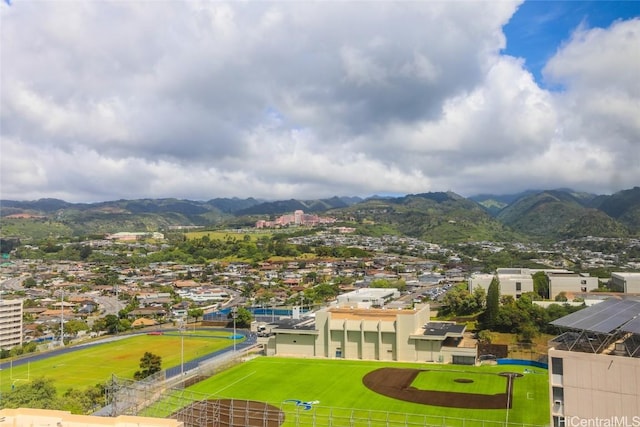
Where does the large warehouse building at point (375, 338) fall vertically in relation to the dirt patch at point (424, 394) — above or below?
above

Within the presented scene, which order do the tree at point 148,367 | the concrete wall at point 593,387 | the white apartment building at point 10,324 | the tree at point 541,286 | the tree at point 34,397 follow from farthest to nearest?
the tree at point 541,286 → the white apartment building at point 10,324 → the tree at point 148,367 → the tree at point 34,397 → the concrete wall at point 593,387

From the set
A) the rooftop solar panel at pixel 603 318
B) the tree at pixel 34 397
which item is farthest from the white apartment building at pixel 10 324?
the rooftop solar panel at pixel 603 318

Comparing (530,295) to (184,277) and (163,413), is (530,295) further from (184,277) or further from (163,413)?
(184,277)

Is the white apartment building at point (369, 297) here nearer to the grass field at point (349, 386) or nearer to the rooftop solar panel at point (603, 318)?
the grass field at point (349, 386)

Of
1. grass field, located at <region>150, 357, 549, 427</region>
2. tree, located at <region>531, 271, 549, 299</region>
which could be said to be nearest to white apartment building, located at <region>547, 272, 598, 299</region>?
tree, located at <region>531, 271, 549, 299</region>

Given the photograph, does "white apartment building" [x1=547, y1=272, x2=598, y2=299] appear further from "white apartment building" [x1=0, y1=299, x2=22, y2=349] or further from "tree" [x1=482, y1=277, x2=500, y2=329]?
"white apartment building" [x1=0, y1=299, x2=22, y2=349]

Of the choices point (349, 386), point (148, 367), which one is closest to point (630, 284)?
point (349, 386)
